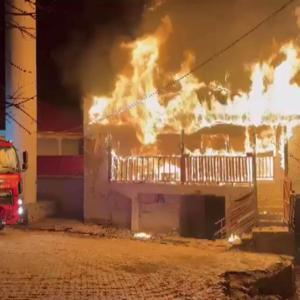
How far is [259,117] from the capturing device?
703 inches

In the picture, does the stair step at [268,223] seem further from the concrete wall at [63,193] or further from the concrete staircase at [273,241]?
the concrete wall at [63,193]

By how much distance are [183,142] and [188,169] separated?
0.91 metres

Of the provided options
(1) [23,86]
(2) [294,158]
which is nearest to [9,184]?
(1) [23,86]

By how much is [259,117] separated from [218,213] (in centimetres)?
358

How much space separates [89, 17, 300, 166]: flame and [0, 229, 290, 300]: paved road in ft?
20.0

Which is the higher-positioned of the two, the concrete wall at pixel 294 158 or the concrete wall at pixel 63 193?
the concrete wall at pixel 294 158

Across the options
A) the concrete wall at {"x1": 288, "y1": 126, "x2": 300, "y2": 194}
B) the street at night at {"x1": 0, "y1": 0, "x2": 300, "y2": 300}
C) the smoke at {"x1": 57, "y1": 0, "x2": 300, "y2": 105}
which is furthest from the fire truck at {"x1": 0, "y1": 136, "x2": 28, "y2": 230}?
the concrete wall at {"x1": 288, "y1": 126, "x2": 300, "y2": 194}

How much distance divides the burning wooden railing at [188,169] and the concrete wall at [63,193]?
3829 millimetres

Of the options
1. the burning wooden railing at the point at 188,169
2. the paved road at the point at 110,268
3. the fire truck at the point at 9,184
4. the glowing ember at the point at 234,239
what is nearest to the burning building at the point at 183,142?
the burning wooden railing at the point at 188,169

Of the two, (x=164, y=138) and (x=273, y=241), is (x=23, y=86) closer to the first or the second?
(x=164, y=138)

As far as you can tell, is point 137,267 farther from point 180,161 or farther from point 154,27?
point 154,27

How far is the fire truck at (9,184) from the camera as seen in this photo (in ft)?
47.9

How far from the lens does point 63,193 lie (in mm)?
21531

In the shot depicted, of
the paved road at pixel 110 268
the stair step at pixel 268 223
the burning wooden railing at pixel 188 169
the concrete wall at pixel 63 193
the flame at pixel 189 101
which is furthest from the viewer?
the concrete wall at pixel 63 193
